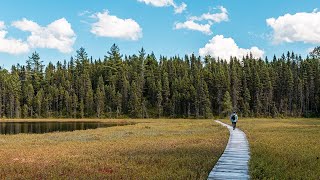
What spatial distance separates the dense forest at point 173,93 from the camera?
480 feet

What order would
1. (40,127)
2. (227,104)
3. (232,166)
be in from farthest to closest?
1. (227,104)
2. (40,127)
3. (232,166)

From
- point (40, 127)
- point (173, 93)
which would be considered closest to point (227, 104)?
point (173, 93)

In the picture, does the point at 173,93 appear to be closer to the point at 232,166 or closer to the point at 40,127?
the point at 40,127

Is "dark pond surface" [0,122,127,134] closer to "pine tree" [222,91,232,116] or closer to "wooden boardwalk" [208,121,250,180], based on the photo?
"wooden boardwalk" [208,121,250,180]

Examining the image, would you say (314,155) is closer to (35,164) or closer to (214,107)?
(35,164)

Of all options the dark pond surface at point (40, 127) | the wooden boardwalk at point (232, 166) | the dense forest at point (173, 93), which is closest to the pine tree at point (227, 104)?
the dense forest at point (173, 93)

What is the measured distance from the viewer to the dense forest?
146 metres

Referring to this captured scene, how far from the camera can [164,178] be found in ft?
53.5

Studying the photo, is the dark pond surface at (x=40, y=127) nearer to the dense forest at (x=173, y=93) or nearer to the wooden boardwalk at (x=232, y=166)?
the wooden boardwalk at (x=232, y=166)

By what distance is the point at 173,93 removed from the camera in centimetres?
15438

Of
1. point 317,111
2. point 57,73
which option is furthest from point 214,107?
point 57,73

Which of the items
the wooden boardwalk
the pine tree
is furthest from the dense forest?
the wooden boardwalk

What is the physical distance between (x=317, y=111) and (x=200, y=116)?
4566 cm

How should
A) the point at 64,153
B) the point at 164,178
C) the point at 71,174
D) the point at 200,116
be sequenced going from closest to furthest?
the point at 164,178, the point at 71,174, the point at 64,153, the point at 200,116
